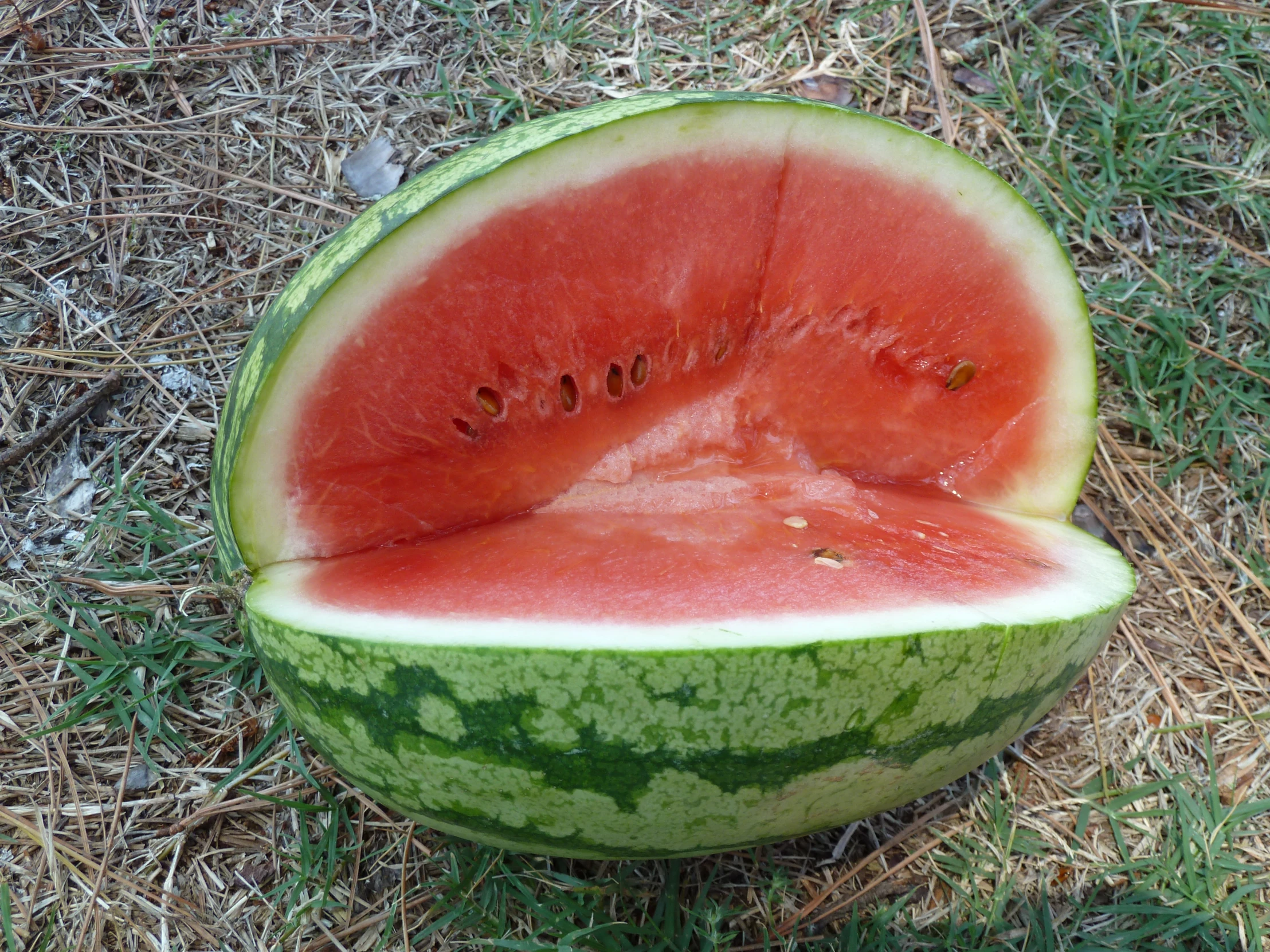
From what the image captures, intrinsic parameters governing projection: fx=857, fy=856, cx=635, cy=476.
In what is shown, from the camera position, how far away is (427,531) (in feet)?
5.03

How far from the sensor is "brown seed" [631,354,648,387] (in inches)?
61.7

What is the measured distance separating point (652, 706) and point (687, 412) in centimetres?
62

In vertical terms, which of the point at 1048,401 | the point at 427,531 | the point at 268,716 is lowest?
the point at 268,716

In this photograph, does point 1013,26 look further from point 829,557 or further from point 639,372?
point 829,557

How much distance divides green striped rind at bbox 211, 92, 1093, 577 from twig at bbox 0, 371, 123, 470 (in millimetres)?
747

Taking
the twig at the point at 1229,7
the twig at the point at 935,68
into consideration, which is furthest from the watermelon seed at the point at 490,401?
the twig at the point at 1229,7

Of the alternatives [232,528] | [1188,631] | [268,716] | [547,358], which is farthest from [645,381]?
[1188,631]

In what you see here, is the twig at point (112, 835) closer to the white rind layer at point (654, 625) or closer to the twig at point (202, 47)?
the white rind layer at point (654, 625)

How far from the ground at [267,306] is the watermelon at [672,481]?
557 mm

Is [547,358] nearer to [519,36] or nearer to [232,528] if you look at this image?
[232,528]

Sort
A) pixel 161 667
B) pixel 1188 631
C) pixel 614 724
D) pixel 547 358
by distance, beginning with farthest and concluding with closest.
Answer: pixel 1188 631 → pixel 161 667 → pixel 547 358 → pixel 614 724

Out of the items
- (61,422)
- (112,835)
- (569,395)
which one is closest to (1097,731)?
(569,395)

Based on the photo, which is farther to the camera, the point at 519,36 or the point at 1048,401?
the point at 519,36

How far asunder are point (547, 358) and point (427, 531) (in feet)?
1.24
